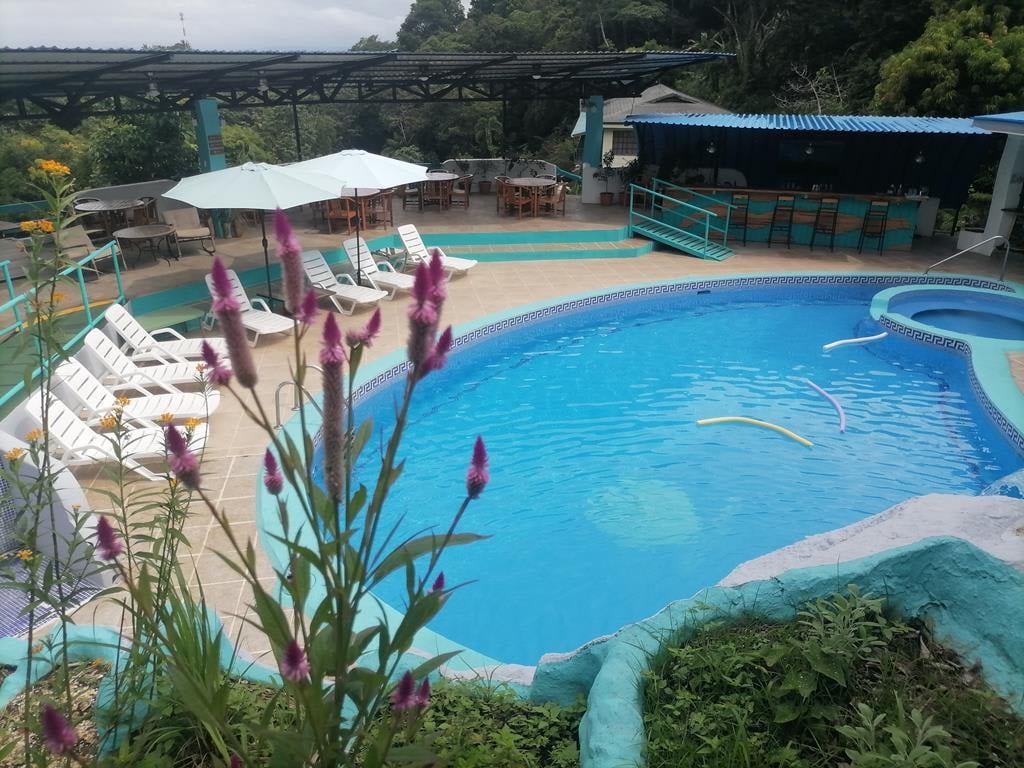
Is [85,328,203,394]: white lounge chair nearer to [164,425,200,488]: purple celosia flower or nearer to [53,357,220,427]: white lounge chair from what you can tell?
[53,357,220,427]: white lounge chair

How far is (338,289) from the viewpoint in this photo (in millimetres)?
9727

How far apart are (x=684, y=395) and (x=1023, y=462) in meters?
3.37

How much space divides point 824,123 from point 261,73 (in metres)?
10.4

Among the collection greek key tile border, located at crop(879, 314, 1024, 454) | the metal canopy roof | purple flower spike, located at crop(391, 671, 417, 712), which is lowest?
greek key tile border, located at crop(879, 314, 1024, 454)

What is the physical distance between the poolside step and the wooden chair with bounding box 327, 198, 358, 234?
18.2 ft

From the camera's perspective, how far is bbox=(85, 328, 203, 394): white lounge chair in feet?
21.7

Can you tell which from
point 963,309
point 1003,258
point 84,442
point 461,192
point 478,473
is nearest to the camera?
point 478,473

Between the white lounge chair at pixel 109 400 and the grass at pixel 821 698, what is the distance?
14.5 feet

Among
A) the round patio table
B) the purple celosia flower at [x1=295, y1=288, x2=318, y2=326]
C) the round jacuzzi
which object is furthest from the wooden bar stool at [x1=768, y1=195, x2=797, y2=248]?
the purple celosia flower at [x1=295, y1=288, x2=318, y2=326]

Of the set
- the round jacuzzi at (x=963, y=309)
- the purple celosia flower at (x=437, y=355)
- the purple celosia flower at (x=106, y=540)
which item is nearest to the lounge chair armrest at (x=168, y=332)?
the purple celosia flower at (x=106, y=540)

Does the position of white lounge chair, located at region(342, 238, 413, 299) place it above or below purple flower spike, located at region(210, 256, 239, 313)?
below

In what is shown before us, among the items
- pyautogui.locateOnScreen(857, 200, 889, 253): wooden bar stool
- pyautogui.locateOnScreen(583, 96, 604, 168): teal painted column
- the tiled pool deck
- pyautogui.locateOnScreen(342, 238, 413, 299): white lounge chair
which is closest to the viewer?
the tiled pool deck

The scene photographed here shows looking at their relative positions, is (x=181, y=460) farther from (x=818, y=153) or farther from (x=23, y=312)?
(x=818, y=153)

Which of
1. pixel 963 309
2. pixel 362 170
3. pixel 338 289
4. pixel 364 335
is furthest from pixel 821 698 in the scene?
pixel 963 309
